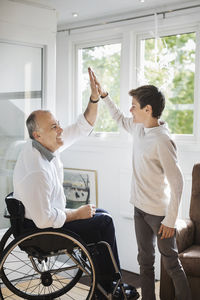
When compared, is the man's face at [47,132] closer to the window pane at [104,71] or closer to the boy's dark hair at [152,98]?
the boy's dark hair at [152,98]

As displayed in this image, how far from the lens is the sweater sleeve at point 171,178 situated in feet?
7.97

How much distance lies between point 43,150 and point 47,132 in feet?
0.42

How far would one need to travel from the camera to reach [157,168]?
2539mm

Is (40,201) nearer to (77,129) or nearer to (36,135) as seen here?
(36,135)

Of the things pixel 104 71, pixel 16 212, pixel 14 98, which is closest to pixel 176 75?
pixel 104 71

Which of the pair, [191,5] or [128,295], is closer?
[128,295]

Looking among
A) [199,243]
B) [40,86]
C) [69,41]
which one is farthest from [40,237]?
[69,41]

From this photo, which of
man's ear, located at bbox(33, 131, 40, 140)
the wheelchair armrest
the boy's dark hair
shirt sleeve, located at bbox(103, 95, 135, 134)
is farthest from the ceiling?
the wheelchair armrest

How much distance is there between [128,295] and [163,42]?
221cm

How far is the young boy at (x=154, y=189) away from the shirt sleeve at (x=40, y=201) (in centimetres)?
57

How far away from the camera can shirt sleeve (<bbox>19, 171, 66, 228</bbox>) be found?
226cm

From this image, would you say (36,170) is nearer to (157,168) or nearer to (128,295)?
(157,168)

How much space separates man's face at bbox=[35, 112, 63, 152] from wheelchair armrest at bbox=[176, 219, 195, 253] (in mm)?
1016

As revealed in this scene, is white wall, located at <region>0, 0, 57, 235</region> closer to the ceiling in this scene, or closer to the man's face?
the ceiling
